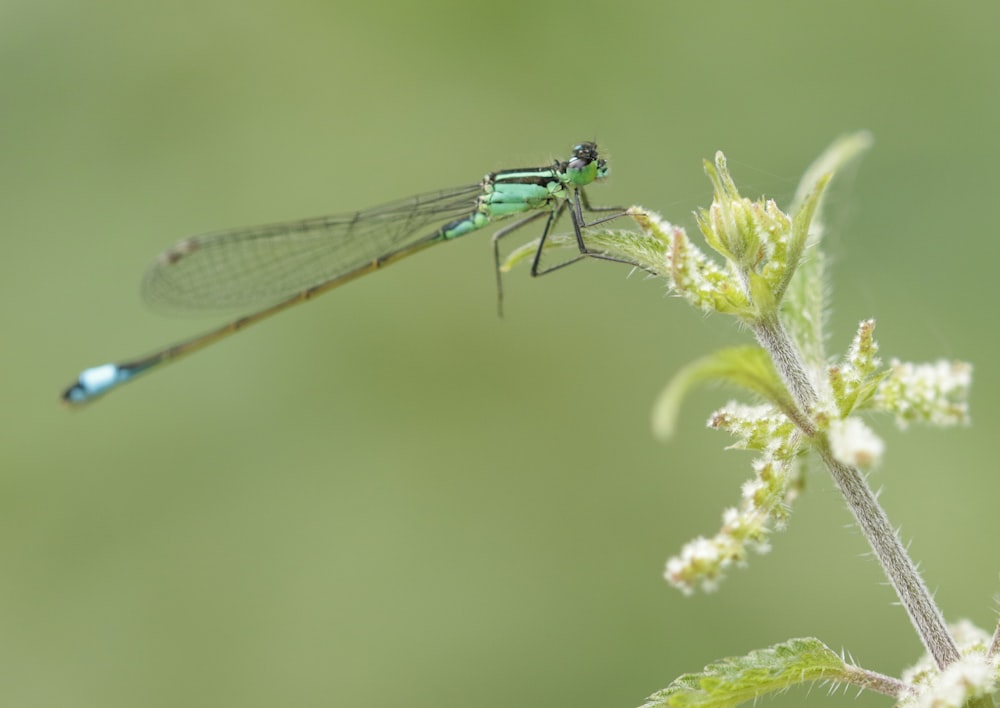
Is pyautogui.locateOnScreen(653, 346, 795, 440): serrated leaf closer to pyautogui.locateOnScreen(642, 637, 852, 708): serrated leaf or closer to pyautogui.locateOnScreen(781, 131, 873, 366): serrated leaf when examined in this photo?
pyautogui.locateOnScreen(781, 131, 873, 366): serrated leaf

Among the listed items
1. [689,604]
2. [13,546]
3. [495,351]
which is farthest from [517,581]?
[13,546]

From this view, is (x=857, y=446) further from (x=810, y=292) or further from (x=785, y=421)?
Answer: (x=810, y=292)

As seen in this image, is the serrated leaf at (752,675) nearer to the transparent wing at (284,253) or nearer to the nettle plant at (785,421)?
the nettle plant at (785,421)

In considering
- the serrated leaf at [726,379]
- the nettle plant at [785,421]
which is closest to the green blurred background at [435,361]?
the nettle plant at [785,421]

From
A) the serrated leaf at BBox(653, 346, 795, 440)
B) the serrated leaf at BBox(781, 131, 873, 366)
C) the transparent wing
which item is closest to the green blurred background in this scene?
the transparent wing

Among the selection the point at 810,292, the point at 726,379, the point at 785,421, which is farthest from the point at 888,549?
the point at 810,292

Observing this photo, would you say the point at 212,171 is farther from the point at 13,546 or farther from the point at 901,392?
the point at 901,392
